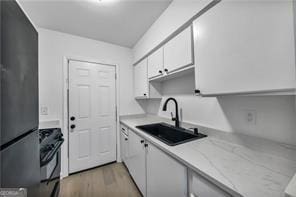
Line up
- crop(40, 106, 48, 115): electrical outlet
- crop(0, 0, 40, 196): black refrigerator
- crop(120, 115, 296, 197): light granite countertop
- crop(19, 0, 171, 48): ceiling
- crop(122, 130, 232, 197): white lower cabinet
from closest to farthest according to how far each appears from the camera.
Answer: crop(0, 0, 40, 196): black refrigerator < crop(120, 115, 296, 197): light granite countertop < crop(122, 130, 232, 197): white lower cabinet < crop(19, 0, 171, 48): ceiling < crop(40, 106, 48, 115): electrical outlet

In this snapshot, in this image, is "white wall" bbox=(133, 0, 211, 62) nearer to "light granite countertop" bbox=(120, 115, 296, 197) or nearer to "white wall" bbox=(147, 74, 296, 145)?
"white wall" bbox=(147, 74, 296, 145)

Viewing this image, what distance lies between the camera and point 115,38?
2266 mm

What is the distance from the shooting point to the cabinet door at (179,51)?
46.9 inches

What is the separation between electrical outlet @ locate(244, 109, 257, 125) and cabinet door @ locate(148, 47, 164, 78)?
1.02 m

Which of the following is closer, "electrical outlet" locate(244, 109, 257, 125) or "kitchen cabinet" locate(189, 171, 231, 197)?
"kitchen cabinet" locate(189, 171, 231, 197)

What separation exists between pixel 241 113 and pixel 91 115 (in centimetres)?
223

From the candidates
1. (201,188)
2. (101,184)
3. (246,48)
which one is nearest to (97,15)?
(246,48)

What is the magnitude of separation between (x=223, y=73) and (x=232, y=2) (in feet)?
1.50

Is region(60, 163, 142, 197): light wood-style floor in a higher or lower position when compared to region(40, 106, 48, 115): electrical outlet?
lower

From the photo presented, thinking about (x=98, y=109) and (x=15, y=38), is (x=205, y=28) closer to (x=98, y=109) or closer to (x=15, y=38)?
(x=15, y=38)

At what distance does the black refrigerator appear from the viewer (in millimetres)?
395

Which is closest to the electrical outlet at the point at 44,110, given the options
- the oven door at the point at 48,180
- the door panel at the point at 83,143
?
the door panel at the point at 83,143

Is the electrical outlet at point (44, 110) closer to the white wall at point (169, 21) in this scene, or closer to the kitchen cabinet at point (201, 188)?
the white wall at point (169, 21)

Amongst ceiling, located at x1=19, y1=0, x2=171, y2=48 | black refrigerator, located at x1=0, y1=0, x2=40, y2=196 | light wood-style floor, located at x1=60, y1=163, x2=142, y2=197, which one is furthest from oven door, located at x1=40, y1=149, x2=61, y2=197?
ceiling, located at x1=19, y1=0, x2=171, y2=48
